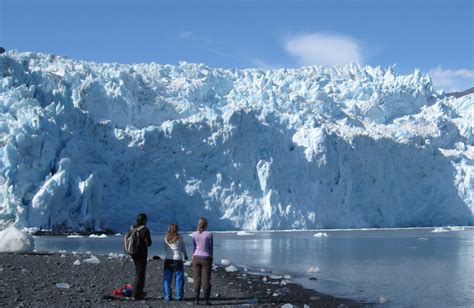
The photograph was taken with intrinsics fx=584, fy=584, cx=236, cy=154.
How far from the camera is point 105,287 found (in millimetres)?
7500

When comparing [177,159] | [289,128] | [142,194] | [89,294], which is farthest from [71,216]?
[89,294]

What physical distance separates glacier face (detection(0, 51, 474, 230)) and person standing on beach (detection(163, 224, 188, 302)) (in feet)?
67.7

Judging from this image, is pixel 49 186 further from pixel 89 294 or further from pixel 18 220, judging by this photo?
pixel 89 294

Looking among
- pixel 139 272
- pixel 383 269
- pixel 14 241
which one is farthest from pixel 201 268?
pixel 383 269

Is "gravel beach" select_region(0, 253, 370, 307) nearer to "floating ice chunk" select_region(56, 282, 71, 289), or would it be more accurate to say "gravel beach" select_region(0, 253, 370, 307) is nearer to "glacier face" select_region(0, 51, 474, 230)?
"floating ice chunk" select_region(56, 282, 71, 289)

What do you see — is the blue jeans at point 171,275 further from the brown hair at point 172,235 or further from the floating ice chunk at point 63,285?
the floating ice chunk at point 63,285

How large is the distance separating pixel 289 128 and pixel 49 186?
1446 cm

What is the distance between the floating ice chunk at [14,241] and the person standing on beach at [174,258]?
628 cm

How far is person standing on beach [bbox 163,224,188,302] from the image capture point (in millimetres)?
6438

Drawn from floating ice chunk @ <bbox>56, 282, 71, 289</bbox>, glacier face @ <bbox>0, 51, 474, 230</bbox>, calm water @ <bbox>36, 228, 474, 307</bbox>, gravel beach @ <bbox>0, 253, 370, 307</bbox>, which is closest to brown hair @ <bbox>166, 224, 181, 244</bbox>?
gravel beach @ <bbox>0, 253, 370, 307</bbox>

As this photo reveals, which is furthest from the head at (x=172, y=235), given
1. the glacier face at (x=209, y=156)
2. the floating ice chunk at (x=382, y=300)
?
the glacier face at (x=209, y=156)

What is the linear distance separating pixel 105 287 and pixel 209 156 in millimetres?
24583

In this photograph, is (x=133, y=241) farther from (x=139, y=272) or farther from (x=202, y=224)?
(x=202, y=224)

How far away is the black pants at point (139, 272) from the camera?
630cm
